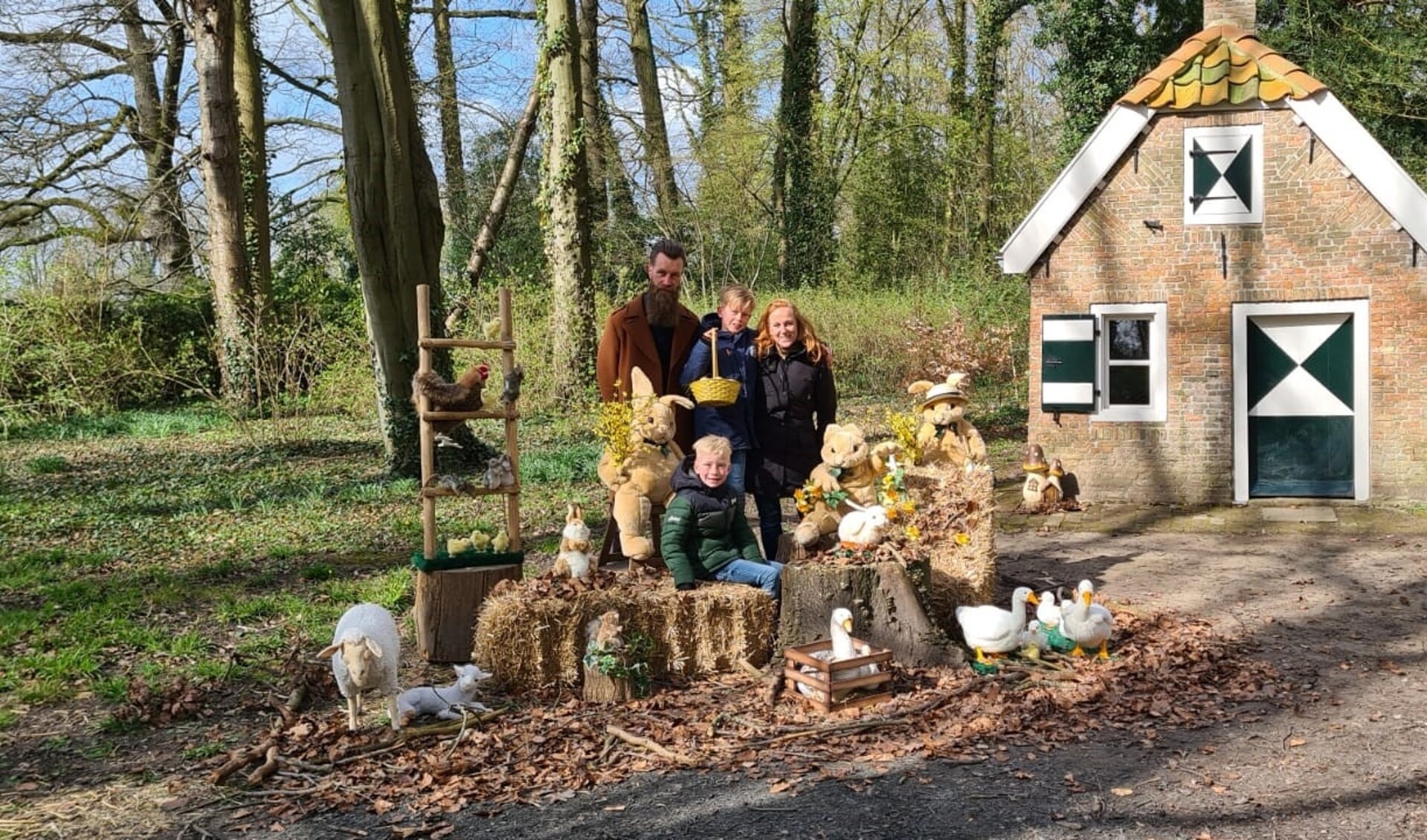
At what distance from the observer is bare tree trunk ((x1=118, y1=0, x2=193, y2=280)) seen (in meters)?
18.0

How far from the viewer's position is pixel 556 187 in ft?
44.5

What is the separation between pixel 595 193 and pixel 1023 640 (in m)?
17.3

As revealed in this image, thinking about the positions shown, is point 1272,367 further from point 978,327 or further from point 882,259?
point 882,259

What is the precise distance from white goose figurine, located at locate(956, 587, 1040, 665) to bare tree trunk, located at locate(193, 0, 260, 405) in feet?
35.7

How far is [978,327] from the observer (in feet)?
58.0

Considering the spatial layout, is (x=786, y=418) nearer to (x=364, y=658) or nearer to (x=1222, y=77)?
(x=364, y=658)

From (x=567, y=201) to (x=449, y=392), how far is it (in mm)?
8691

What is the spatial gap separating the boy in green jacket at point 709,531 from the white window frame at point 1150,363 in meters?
6.13

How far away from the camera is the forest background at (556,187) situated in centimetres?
1340

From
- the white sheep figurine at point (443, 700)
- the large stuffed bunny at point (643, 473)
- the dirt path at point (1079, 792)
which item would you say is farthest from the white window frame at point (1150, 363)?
the white sheep figurine at point (443, 700)

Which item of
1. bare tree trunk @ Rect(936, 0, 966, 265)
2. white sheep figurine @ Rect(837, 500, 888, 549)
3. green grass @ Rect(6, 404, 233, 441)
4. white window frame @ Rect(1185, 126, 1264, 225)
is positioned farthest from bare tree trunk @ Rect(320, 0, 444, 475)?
bare tree trunk @ Rect(936, 0, 966, 265)

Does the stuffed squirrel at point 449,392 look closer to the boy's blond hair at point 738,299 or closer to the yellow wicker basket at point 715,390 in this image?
the yellow wicker basket at point 715,390

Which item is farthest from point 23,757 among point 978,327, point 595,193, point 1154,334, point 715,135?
point 715,135

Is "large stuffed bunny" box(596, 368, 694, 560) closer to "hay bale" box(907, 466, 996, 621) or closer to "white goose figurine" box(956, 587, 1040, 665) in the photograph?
"hay bale" box(907, 466, 996, 621)
